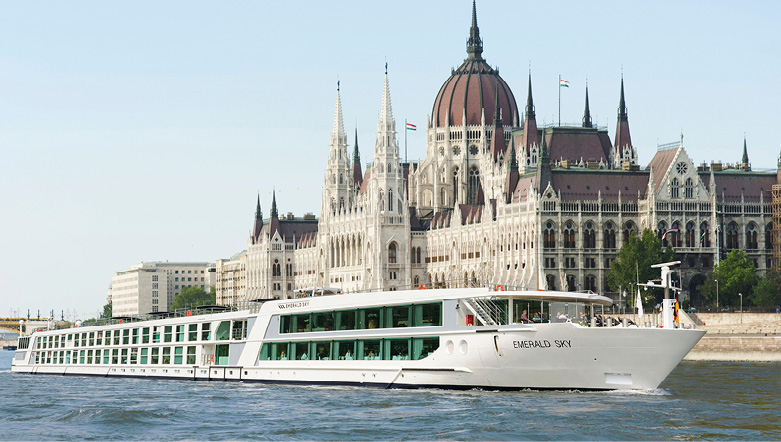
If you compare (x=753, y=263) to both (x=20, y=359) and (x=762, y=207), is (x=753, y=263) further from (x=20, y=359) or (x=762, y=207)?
(x=20, y=359)

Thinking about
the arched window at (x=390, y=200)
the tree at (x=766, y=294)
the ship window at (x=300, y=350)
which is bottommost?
the ship window at (x=300, y=350)

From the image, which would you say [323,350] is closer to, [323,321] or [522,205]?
[323,321]

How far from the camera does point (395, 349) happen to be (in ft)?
192

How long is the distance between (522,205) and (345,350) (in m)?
93.1

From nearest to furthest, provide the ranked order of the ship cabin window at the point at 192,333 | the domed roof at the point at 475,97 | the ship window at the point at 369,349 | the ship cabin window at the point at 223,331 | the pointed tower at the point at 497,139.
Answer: the ship window at the point at 369,349 → the ship cabin window at the point at 223,331 → the ship cabin window at the point at 192,333 → the pointed tower at the point at 497,139 → the domed roof at the point at 475,97

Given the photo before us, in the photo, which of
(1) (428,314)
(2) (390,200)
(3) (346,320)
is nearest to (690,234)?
(2) (390,200)

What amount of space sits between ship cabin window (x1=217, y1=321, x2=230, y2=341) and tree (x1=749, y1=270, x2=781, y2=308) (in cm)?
7853

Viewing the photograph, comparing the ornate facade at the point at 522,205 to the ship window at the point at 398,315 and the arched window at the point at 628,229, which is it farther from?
the ship window at the point at 398,315

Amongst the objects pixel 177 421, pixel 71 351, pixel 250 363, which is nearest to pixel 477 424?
pixel 177 421

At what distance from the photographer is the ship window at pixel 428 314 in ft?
187

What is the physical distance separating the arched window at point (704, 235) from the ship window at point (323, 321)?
92.3 meters

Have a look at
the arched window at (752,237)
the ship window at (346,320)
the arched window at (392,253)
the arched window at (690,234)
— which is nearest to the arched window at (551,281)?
the arched window at (690,234)

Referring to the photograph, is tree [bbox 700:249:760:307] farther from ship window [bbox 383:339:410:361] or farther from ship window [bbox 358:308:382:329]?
ship window [bbox 383:339:410:361]

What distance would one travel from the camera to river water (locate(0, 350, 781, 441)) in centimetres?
4494
